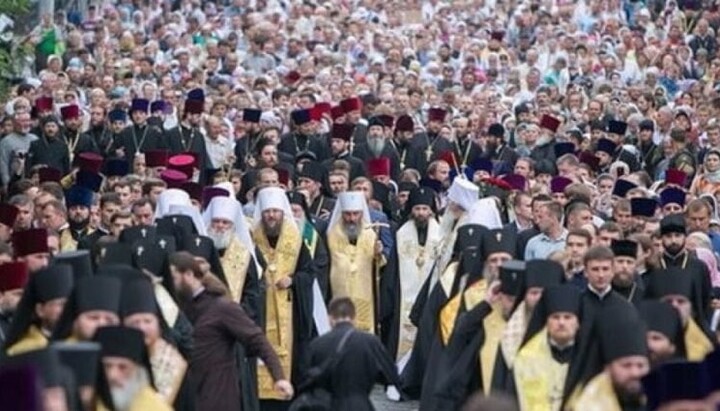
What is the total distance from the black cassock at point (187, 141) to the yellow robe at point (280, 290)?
7.17 meters

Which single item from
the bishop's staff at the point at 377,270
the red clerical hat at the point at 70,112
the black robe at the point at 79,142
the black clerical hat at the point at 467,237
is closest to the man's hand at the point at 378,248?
the bishop's staff at the point at 377,270

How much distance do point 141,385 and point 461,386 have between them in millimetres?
4378

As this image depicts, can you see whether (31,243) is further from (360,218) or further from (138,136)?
(138,136)

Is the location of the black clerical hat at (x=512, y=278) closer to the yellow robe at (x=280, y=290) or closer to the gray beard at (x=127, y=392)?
the gray beard at (x=127, y=392)

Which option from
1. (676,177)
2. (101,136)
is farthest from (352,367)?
(101,136)

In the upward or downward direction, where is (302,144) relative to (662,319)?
downward

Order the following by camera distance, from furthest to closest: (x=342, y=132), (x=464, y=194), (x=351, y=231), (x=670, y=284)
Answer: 1. (x=342, y=132)
2. (x=351, y=231)
3. (x=464, y=194)
4. (x=670, y=284)

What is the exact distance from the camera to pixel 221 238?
68.0 ft

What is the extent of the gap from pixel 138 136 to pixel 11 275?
12.0m

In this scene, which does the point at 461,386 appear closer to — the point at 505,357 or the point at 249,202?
the point at 505,357

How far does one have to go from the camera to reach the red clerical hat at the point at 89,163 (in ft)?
84.0

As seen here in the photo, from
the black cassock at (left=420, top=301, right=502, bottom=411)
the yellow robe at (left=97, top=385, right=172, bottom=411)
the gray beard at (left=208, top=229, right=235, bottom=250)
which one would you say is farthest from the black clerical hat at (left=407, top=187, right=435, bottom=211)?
the yellow robe at (left=97, top=385, right=172, bottom=411)

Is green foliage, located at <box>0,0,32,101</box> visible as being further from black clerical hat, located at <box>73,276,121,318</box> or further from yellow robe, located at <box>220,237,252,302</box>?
black clerical hat, located at <box>73,276,121,318</box>

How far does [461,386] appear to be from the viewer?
17.1 m
